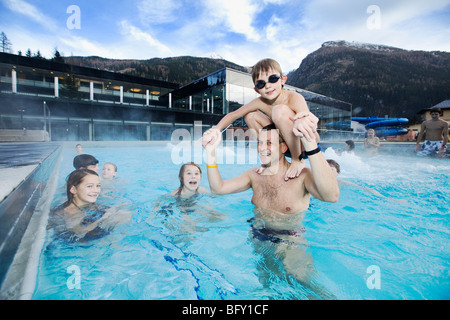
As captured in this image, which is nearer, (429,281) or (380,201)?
(429,281)

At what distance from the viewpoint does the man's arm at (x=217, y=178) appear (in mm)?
1750

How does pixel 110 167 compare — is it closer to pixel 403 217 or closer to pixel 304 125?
pixel 304 125

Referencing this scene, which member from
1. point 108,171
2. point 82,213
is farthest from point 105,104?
point 82,213

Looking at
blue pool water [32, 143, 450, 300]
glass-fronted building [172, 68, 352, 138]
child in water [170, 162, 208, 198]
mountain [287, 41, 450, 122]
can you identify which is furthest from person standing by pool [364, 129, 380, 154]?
mountain [287, 41, 450, 122]

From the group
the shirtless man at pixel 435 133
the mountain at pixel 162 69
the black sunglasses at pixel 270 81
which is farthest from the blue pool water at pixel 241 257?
the mountain at pixel 162 69

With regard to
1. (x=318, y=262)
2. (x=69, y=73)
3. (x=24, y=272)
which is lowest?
(x=318, y=262)

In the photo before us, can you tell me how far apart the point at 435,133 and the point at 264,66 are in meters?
9.79

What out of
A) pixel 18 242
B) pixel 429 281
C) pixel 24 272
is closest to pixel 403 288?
pixel 429 281

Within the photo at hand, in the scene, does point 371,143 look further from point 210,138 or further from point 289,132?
point 210,138

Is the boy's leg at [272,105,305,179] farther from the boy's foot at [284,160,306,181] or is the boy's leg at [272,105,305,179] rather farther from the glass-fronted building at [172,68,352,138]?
the glass-fronted building at [172,68,352,138]

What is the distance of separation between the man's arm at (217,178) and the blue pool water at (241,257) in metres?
0.48

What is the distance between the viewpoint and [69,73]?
3000 cm

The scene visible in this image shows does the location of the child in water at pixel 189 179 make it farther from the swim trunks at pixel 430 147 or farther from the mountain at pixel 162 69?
the mountain at pixel 162 69

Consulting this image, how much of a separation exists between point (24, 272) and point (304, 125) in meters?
1.71
